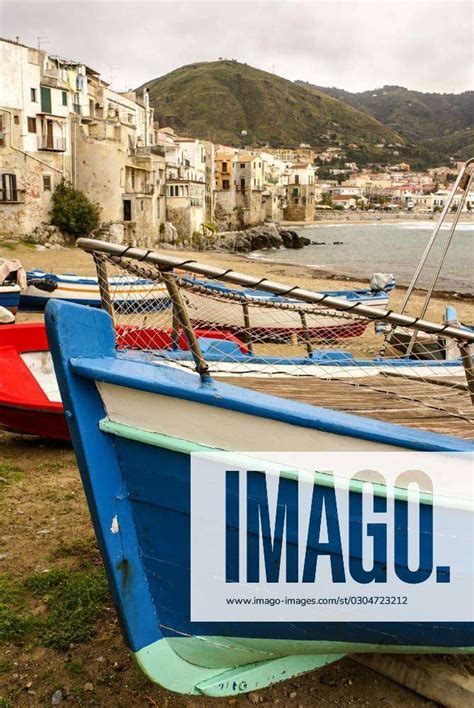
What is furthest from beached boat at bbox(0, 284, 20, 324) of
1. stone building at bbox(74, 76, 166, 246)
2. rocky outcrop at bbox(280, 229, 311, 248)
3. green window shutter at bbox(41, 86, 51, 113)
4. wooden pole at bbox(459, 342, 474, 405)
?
rocky outcrop at bbox(280, 229, 311, 248)

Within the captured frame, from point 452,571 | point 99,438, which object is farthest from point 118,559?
point 452,571

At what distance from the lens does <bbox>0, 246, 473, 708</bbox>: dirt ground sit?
357cm

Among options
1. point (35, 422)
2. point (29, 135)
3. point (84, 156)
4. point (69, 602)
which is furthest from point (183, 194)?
point (69, 602)

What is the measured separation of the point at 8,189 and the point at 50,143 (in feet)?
13.6

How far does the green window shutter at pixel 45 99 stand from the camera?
38.2 metres

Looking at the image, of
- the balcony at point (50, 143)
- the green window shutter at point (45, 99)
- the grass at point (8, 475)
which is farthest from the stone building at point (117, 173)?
the grass at point (8, 475)

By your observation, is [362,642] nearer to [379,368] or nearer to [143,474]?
[143,474]

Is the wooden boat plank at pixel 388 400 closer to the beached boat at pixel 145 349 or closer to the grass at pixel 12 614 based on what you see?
the beached boat at pixel 145 349

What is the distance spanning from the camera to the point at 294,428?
297 cm

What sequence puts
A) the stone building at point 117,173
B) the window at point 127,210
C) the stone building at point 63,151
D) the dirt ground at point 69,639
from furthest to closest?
the window at point 127,210, the stone building at point 117,173, the stone building at point 63,151, the dirt ground at point 69,639

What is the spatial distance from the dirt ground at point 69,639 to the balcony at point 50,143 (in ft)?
119

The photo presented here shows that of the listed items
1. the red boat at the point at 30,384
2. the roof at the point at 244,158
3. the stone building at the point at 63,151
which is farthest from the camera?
the roof at the point at 244,158

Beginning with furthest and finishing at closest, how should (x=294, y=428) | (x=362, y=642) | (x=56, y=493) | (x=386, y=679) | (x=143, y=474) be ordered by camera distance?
(x=56, y=493)
(x=386, y=679)
(x=362, y=642)
(x=143, y=474)
(x=294, y=428)

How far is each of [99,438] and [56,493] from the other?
3.12 metres
